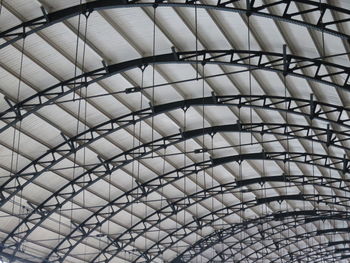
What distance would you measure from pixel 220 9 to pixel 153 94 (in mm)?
10926

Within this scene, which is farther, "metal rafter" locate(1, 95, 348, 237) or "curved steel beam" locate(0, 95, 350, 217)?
"metal rafter" locate(1, 95, 348, 237)

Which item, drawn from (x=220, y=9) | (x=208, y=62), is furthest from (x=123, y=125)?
(x=220, y=9)

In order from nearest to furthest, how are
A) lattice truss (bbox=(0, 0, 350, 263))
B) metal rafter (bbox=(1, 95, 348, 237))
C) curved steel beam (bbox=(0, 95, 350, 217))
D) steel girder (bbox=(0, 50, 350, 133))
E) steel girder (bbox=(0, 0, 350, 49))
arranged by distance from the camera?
steel girder (bbox=(0, 0, 350, 49))
lattice truss (bbox=(0, 0, 350, 263))
steel girder (bbox=(0, 50, 350, 133))
curved steel beam (bbox=(0, 95, 350, 217))
metal rafter (bbox=(1, 95, 348, 237))

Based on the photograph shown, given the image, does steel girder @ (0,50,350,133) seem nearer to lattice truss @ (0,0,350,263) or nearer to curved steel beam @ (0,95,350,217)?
lattice truss @ (0,0,350,263)

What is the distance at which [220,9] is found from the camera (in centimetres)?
2573

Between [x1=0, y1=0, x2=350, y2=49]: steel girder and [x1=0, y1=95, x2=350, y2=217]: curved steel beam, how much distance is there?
9.03 meters

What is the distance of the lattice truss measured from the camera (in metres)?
28.4

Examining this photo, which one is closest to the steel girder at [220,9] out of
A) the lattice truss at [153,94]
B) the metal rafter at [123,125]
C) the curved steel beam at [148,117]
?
the lattice truss at [153,94]

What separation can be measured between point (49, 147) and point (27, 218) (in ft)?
27.5

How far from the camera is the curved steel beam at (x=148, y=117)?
1404 inches

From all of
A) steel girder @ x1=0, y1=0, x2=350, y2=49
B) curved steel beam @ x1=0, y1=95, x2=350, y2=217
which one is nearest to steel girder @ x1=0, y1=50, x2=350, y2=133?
steel girder @ x1=0, y1=0, x2=350, y2=49

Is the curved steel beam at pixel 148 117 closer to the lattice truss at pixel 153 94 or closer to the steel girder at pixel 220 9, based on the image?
the lattice truss at pixel 153 94

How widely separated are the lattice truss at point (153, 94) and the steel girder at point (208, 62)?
0.08 metres

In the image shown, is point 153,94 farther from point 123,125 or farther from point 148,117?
point 123,125
